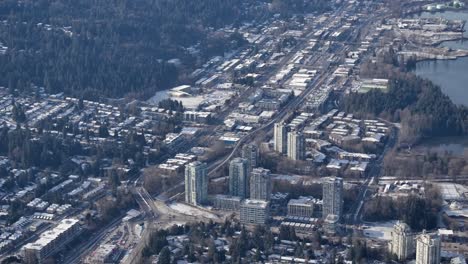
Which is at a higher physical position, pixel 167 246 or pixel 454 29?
pixel 454 29

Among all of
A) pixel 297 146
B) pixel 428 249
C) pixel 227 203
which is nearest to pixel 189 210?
pixel 227 203

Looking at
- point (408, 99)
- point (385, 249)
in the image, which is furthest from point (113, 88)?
point (385, 249)

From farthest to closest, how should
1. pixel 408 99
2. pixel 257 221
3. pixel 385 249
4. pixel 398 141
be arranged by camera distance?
pixel 408 99 → pixel 398 141 → pixel 257 221 → pixel 385 249

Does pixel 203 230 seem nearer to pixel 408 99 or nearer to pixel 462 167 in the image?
pixel 462 167

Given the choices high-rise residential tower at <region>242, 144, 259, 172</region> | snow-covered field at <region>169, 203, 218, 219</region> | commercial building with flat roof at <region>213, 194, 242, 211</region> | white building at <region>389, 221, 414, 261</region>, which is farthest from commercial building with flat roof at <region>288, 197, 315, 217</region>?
white building at <region>389, 221, 414, 261</region>

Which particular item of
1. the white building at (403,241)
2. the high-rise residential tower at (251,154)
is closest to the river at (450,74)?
the high-rise residential tower at (251,154)
